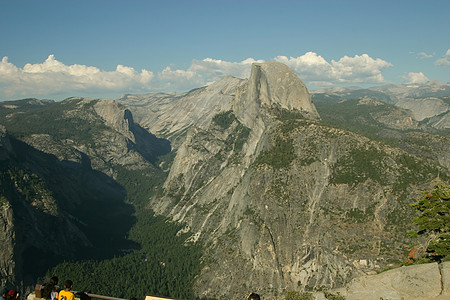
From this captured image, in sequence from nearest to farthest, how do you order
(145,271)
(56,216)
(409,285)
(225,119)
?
(409,285) → (145,271) → (56,216) → (225,119)

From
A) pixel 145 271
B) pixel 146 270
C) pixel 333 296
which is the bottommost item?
pixel 146 270

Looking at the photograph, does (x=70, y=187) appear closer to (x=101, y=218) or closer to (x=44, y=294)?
(x=101, y=218)

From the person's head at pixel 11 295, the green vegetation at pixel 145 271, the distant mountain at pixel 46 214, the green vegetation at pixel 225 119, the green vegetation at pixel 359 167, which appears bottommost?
the green vegetation at pixel 145 271

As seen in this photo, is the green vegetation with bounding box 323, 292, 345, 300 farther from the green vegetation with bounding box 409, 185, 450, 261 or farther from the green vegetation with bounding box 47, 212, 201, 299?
the green vegetation with bounding box 47, 212, 201, 299

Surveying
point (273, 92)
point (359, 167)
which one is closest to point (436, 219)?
point (359, 167)

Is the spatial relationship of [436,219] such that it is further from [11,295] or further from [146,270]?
[146,270]

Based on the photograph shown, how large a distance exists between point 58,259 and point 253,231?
68.4 m

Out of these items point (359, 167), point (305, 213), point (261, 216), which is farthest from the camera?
point (261, 216)

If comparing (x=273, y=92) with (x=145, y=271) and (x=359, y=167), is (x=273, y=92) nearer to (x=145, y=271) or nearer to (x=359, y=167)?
(x=359, y=167)

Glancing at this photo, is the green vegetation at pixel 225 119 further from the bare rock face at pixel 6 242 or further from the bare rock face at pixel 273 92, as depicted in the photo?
the bare rock face at pixel 6 242

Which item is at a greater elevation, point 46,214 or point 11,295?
→ point 11,295

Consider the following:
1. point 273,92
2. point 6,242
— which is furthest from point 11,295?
point 273,92

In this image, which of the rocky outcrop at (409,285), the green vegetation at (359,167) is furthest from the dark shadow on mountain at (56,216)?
the rocky outcrop at (409,285)

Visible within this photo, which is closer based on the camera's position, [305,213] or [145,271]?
[305,213]
